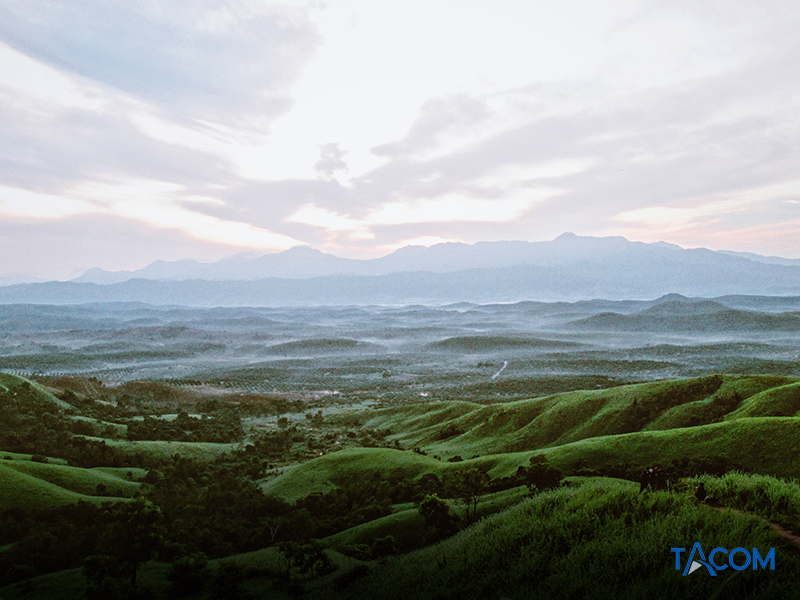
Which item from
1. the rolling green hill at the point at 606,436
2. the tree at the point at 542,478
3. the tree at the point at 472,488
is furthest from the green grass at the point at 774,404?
the tree at the point at 472,488

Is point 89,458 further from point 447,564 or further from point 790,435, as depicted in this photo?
point 790,435

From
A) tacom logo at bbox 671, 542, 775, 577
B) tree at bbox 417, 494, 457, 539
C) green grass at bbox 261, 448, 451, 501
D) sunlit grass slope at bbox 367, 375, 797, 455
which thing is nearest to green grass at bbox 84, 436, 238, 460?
green grass at bbox 261, 448, 451, 501

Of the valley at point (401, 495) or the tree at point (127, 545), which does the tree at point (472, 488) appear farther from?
the tree at point (127, 545)

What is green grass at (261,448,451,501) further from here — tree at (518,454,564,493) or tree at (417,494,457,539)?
tree at (417,494,457,539)

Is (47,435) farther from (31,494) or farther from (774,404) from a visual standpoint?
(774,404)

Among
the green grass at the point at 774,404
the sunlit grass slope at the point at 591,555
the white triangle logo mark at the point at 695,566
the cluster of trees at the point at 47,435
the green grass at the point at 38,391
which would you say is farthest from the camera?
the green grass at the point at 38,391

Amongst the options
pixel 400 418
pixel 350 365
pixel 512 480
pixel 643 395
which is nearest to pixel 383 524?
pixel 512 480
